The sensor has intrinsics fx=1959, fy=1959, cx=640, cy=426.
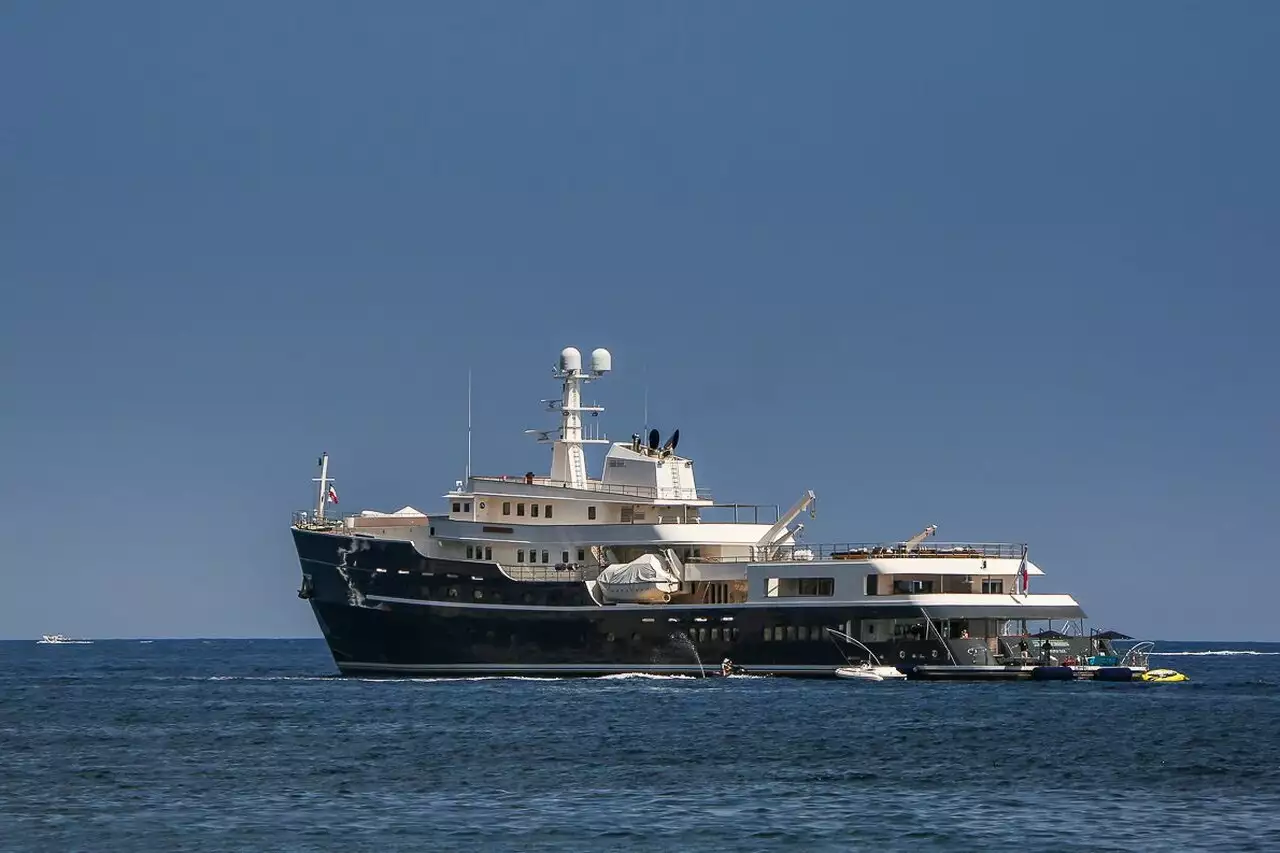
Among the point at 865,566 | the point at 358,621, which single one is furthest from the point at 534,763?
the point at 358,621

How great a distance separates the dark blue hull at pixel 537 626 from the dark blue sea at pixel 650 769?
8.11ft

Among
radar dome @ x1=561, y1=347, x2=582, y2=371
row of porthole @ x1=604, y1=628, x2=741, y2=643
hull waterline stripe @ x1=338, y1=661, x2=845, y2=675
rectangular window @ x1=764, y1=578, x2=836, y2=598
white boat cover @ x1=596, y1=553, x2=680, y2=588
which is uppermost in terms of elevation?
radar dome @ x1=561, y1=347, x2=582, y2=371

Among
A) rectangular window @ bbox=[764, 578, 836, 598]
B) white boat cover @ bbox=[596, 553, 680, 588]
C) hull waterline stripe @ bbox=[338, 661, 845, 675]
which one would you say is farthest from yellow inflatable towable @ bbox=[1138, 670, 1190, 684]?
white boat cover @ bbox=[596, 553, 680, 588]

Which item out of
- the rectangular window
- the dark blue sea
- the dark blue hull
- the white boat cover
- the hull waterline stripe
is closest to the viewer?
the dark blue sea

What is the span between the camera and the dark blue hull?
70688mm

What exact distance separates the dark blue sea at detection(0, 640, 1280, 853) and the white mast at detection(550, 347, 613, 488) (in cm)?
1180

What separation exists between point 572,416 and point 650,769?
3723 centimetres

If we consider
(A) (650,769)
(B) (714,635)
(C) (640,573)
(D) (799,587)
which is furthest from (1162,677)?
(A) (650,769)

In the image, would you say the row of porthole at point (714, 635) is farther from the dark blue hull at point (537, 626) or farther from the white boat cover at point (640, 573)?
the white boat cover at point (640, 573)

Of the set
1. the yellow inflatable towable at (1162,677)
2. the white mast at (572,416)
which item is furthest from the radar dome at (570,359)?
the yellow inflatable towable at (1162,677)

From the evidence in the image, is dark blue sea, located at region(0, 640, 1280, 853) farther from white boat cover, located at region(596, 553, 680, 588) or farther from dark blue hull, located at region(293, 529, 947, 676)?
white boat cover, located at region(596, 553, 680, 588)

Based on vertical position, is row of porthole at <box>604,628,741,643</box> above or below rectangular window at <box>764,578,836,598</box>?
below

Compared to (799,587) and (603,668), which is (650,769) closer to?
(799,587)

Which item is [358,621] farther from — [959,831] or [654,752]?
[959,831]
